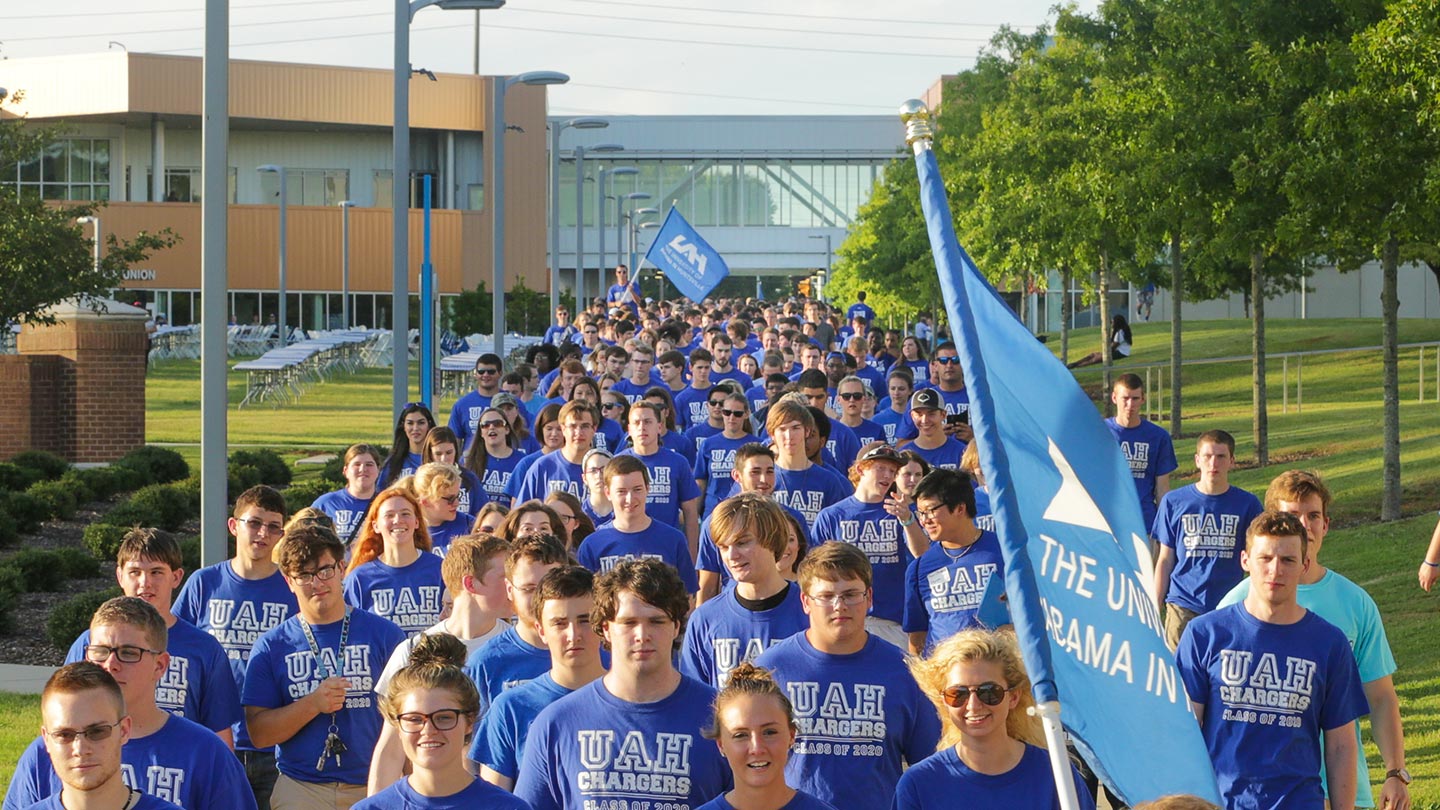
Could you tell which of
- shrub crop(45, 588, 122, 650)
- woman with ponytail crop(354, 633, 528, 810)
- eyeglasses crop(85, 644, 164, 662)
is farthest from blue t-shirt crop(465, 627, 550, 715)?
shrub crop(45, 588, 122, 650)

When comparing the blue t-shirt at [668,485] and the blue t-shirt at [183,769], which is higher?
the blue t-shirt at [668,485]

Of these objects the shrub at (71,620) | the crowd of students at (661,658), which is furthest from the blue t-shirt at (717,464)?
the shrub at (71,620)

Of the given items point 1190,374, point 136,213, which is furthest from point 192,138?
point 1190,374

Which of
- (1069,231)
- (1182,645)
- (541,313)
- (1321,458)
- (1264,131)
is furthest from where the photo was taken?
(541,313)

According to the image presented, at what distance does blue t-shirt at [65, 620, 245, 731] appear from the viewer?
22.9ft

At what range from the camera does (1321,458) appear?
25109 millimetres

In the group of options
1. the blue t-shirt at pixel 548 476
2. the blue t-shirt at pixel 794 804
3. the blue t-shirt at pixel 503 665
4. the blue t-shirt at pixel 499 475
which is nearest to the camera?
the blue t-shirt at pixel 794 804

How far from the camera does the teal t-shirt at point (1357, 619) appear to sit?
7.11 metres

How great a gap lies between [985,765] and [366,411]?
36.9m

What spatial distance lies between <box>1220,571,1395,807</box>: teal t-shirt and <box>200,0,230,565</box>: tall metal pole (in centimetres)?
598

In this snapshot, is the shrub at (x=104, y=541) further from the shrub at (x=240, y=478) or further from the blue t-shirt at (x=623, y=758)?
the blue t-shirt at (x=623, y=758)

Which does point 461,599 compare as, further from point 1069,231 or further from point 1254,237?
point 1069,231

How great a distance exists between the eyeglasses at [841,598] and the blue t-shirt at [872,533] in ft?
11.0

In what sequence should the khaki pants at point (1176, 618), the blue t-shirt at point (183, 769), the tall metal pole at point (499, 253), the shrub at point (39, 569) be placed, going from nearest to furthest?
1. the blue t-shirt at point (183, 769)
2. the khaki pants at point (1176, 618)
3. the shrub at point (39, 569)
4. the tall metal pole at point (499, 253)
